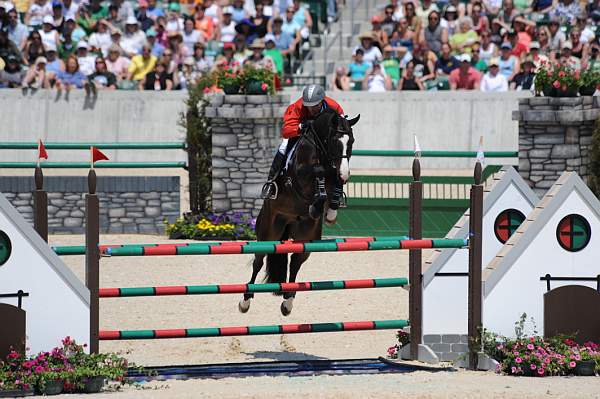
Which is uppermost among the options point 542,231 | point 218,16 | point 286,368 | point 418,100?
point 218,16

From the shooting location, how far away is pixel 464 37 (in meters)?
22.1

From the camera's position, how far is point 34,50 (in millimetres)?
22609

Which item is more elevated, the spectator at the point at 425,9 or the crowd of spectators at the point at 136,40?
the spectator at the point at 425,9

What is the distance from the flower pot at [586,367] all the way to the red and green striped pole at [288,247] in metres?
1.24

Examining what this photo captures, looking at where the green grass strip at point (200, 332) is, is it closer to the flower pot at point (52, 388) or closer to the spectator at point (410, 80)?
the flower pot at point (52, 388)

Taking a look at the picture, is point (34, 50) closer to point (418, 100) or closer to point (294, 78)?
point (294, 78)

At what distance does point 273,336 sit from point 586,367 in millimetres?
3542

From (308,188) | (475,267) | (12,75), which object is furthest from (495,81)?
(475,267)

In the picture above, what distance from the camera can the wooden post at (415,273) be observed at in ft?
33.7

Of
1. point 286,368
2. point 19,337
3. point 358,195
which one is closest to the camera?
point 19,337

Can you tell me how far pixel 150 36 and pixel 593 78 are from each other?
27.3 feet

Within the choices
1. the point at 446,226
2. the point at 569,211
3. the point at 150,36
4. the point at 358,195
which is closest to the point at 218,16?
the point at 150,36

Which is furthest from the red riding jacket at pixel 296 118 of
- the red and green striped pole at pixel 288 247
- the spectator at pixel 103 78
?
the spectator at pixel 103 78

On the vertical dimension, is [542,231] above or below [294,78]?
below
